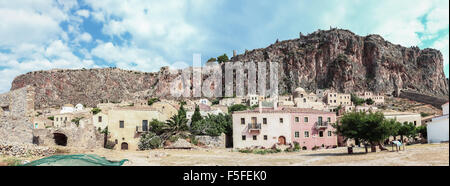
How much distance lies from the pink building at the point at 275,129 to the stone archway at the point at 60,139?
15510 millimetres

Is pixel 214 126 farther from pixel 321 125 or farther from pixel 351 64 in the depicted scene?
pixel 351 64

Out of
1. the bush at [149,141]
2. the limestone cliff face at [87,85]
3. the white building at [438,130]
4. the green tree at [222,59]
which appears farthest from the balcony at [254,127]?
the green tree at [222,59]

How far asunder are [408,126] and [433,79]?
137 m

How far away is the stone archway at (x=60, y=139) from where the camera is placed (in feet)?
85.8

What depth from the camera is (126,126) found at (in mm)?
30328

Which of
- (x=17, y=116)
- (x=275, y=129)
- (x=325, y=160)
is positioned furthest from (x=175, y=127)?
(x=325, y=160)

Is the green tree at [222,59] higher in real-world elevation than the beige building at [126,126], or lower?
higher

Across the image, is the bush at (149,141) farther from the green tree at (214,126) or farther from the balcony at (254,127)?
the balcony at (254,127)

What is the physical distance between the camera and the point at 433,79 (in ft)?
477

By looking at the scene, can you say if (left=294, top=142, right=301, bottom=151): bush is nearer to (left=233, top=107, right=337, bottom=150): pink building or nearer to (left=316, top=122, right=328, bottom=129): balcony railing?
(left=233, top=107, right=337, bottom=150): pink building

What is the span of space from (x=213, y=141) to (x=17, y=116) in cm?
1726
